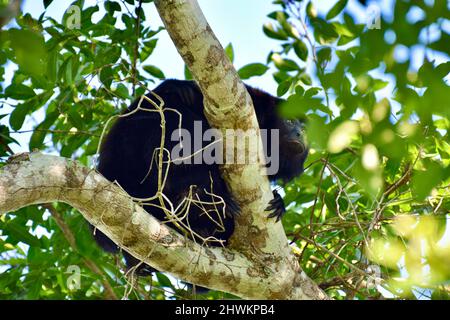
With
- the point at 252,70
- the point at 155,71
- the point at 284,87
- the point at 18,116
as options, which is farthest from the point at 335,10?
the point at 18,116

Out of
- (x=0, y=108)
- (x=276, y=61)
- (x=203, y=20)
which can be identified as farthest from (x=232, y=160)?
(x=0, y=108)

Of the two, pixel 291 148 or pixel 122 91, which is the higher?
pixel 122 91

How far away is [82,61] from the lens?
5270 millimetres

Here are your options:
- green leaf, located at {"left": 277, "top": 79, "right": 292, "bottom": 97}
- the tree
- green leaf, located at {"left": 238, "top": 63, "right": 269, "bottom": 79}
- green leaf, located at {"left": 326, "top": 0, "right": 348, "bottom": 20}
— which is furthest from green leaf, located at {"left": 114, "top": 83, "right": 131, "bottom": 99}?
green leaf, located at {"left": 326, "top": 0, "right": 348, "bottom": 20}

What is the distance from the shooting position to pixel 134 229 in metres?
3.55

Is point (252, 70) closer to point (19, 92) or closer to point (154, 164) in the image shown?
point (154, 164)

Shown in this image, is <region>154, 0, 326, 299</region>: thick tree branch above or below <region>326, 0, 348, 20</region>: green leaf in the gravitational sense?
below

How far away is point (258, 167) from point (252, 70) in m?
1.38

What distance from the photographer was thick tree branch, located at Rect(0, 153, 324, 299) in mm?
3172

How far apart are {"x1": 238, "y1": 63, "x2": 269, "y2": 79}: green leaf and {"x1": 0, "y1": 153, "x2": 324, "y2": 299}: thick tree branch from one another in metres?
1.64

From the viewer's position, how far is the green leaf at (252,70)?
5.13 m

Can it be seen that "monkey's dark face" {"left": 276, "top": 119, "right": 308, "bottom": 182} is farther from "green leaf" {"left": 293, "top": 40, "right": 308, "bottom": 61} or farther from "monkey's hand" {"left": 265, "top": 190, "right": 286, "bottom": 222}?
"monkey's hand" {"left": 265, "top": 190, "right": 286, "bottom": 222}
